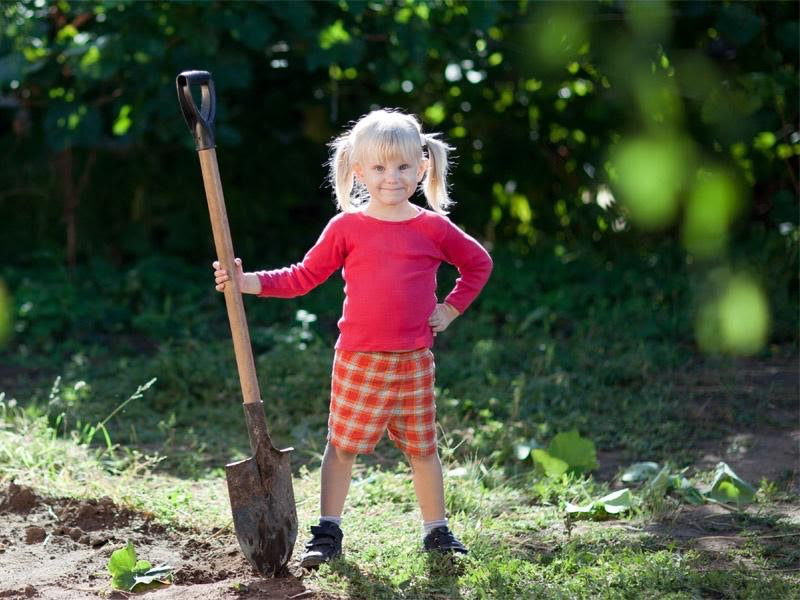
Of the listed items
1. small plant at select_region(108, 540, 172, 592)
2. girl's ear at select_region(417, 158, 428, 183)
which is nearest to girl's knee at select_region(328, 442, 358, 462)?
small plant at select_region(108, 540, 172, 592)

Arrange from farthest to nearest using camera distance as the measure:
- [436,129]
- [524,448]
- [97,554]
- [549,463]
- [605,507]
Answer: [436,129] < [524,448] < [549,463] < [605,507] < [97,554]

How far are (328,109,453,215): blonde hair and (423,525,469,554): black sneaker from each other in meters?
0.89

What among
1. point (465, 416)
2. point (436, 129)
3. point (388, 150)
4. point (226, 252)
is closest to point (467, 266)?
point (388, 150)

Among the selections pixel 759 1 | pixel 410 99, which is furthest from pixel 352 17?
pixel 759 1

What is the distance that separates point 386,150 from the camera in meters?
2.94

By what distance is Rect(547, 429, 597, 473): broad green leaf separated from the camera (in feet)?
12.7

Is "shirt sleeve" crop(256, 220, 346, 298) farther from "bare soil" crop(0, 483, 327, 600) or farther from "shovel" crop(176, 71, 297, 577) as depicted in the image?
"bare soil" crop(0, 483, 327, 600)

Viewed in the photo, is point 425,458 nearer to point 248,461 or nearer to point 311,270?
point 248,461

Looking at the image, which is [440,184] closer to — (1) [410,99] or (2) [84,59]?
(2) [84,59]

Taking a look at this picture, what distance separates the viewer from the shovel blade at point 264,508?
2.97 m

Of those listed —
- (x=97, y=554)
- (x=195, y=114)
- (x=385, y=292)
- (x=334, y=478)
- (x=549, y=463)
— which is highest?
(x=195, y=114)

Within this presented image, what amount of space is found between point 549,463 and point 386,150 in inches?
56.3

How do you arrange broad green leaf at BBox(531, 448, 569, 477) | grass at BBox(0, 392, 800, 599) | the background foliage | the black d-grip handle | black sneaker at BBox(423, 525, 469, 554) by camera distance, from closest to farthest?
grass at BBox(0, 392, 800, 599)
the black d-grip handle
black sneaker at BBox(423, 525, 469, 554)
broad green leaf at BBox(531, 448, 569, 477)
the background foliage

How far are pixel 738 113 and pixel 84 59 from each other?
11.1 ft
